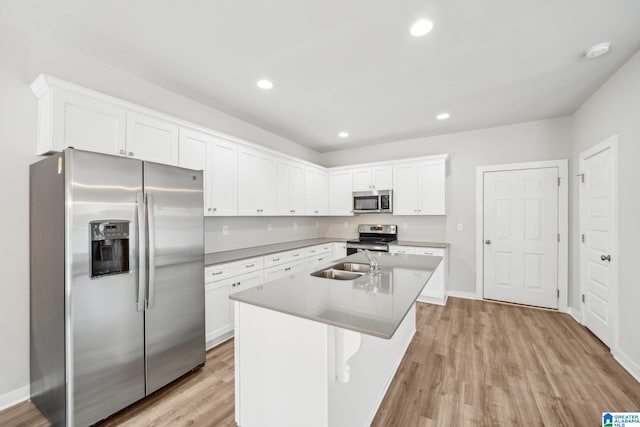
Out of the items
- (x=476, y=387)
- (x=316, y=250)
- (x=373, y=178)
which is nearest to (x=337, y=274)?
(x=476, y=387)

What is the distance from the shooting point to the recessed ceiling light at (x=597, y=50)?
2.11 metres

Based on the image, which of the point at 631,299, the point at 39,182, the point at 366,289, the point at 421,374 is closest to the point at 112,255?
the point at 39,182

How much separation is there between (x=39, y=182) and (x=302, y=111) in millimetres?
2678

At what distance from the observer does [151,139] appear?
2.46 m

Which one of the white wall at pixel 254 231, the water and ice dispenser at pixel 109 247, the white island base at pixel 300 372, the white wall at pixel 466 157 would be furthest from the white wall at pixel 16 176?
the white wall at pixel 466 157

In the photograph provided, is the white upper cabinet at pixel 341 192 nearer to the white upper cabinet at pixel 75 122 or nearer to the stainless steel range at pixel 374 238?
the stainless steel range at pixel 374 238

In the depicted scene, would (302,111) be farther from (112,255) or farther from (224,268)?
(112,255)

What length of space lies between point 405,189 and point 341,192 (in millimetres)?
1249

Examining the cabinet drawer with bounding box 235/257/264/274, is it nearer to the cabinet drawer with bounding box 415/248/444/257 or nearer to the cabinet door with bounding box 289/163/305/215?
the cabinet door with bounding box 289/163/305/215

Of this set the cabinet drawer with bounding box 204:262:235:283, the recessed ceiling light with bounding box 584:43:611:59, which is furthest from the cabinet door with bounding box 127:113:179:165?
the recessed ceiling light with bounding box 584:43:611:59

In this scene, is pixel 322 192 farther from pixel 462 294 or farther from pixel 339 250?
pixel 462 294

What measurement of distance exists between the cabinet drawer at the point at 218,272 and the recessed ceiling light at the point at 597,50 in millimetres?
3844

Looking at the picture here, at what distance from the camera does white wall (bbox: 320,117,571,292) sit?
3814mm

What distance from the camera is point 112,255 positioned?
1792 millimetres
